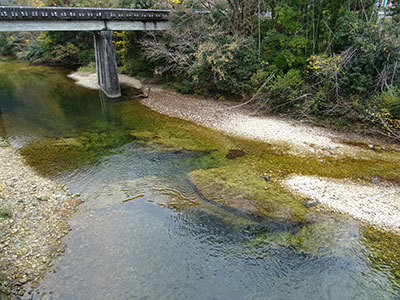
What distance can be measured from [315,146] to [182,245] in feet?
31.4

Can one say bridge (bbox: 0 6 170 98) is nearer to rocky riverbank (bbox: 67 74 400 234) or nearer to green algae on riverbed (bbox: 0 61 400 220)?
green algae on riverbed (bbox: 0 61 400 220)

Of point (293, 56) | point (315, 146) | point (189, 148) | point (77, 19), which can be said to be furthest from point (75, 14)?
point (315, 146)

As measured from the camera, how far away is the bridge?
19.1 metres

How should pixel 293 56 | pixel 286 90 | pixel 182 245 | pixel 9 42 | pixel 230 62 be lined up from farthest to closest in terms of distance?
1. pixel 9 42
2. pixel 230 62
3. pixel 293 56
4. pixel 286 90
5. pixel 182 245

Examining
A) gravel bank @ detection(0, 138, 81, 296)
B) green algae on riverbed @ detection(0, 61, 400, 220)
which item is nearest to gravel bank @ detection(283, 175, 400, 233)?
green algae on riverbed @ detection(0, 61, 400, 220)

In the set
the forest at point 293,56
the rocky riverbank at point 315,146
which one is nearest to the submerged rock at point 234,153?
the rocky riverbank at point 315,146

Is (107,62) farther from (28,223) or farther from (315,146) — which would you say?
(315,146)

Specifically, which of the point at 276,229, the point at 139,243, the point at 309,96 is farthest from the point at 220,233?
the point at 309,96

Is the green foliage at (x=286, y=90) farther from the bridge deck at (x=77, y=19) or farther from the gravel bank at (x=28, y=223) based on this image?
the gravel bank at (x=28, y=223)

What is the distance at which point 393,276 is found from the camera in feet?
26.7

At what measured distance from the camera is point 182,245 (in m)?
9.20

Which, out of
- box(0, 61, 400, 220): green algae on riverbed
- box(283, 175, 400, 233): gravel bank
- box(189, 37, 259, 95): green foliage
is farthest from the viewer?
box(189, 37, 259, 95): green foliage

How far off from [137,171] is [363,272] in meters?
9.64

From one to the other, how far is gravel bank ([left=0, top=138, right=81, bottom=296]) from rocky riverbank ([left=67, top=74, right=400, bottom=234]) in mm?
9027
